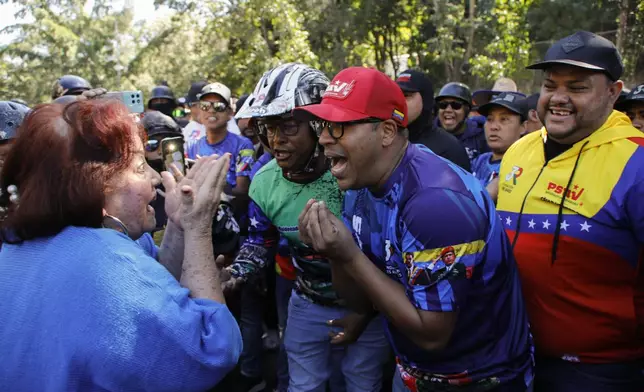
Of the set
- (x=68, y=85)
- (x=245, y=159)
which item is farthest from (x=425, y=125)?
(x=68, y=85)

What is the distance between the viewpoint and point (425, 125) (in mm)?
4395

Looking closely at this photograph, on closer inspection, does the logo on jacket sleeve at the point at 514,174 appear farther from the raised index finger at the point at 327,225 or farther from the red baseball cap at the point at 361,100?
the raised index finger at the point at 327,225

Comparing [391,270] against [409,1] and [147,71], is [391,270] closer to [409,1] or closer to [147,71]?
[409,1]

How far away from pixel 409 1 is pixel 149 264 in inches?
690

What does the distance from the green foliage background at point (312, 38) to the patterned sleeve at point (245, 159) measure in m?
7.66

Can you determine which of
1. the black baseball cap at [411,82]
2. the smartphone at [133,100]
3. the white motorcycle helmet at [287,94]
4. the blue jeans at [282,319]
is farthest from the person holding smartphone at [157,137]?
the black baseball cap at [411,82]

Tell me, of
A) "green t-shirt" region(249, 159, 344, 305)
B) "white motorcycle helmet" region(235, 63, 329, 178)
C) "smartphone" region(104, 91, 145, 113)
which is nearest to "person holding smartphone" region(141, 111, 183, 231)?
"green t-shirt" region(249, 159, 344, 305)

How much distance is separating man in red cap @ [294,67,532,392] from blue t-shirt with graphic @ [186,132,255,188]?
2605 mm

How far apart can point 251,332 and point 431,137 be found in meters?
2.28

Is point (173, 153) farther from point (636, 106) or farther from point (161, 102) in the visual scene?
point (161, 102)

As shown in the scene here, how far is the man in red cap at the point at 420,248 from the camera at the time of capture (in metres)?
1.77

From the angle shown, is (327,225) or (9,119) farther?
(9,119)

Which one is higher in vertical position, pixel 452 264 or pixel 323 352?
pixel 452 264

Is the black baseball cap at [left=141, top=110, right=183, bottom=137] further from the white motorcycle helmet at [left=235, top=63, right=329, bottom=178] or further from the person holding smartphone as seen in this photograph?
the white motorcycle helmet at [left=235, top=63, right=329, bottom=178]
